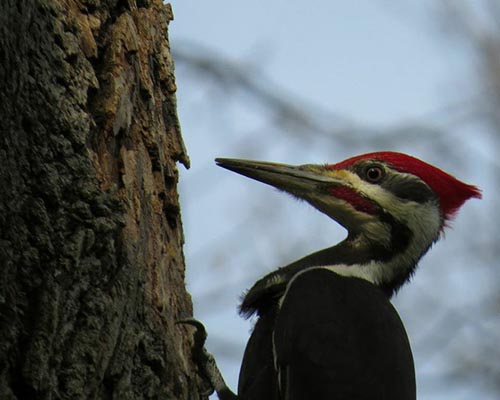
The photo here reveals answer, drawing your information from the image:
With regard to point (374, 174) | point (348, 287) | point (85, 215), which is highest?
point (374, 174)

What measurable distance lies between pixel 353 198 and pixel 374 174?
0.16 m

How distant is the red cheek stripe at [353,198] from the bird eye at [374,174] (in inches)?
4.2

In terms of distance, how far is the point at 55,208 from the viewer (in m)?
2.20

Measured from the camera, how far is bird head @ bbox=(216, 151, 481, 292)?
359 centimetres

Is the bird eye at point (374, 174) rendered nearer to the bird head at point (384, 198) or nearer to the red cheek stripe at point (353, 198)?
the bird head at point (384, 198)

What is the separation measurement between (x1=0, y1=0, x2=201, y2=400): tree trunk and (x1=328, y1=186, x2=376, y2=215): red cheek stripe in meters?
0.94

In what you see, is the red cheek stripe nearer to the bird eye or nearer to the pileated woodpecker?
the pileated woodpecker

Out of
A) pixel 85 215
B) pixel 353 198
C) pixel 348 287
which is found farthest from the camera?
pixel 353 198

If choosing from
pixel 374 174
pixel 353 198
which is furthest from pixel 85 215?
pixel 374 174

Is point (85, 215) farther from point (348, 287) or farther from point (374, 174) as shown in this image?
point (374, 174)

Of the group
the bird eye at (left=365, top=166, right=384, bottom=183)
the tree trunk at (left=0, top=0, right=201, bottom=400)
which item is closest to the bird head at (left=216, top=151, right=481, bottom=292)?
the bird eye at (left=365, top=166, right=384, bottom=183)

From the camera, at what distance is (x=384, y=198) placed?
3705mm

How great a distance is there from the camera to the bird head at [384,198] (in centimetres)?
359

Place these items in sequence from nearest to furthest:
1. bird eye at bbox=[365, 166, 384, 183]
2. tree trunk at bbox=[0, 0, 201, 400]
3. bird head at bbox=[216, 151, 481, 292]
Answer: tree trunk at bbox=[0, 0, 201, 400], bird head at bbox=[216, 151, 481, 292], bird eye at bbox=[365, 166, 384, 183]
